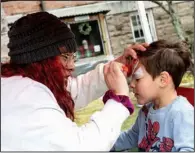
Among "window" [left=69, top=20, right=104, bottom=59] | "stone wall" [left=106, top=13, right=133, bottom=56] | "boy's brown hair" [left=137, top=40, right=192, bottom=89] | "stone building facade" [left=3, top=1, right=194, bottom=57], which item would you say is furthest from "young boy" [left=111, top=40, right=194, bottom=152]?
"stone wall" [left=106, top=13, right=133, bottom=56]

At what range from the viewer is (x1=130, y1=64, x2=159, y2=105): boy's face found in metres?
1.83

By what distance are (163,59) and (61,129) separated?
0.89 m

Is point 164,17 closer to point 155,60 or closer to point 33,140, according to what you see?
point 155,60

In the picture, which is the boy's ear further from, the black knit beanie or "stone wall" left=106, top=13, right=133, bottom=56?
"stone wall" left=106, top=13, right=133, bottom=56

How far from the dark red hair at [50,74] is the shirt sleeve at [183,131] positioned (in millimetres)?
619

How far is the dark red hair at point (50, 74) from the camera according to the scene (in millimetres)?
1319

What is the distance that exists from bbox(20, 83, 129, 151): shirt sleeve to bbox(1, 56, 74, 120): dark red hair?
129mm

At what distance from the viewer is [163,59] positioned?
6.01ft

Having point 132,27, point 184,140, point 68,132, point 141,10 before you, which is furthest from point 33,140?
point 132,27

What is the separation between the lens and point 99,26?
10.6 metres

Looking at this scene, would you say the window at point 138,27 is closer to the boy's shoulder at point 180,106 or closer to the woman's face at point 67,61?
the boy's shoulder at point 180,106

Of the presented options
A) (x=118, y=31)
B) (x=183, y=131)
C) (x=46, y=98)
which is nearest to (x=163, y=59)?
(x=183, y=131)

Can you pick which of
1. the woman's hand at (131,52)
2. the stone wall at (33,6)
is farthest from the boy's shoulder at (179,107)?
the stone wall at (33,6)

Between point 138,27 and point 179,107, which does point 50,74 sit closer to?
point 179,107
